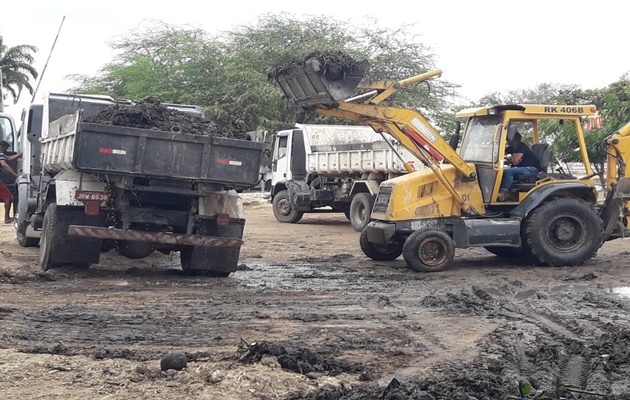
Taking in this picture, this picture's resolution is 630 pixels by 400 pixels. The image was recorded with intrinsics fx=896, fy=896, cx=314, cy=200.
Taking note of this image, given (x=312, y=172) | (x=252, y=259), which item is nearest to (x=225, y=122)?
(x=312, y=172)

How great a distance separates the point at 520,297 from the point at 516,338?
2753mm

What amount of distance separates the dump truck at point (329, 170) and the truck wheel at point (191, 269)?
25.0 ft

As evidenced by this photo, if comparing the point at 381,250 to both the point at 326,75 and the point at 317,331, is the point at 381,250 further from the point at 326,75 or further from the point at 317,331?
the point at 317,331

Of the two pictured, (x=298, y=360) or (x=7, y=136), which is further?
(x=7, y=136)

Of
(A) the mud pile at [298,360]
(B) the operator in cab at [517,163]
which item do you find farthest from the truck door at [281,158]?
(A) the mud pile at [298,360]

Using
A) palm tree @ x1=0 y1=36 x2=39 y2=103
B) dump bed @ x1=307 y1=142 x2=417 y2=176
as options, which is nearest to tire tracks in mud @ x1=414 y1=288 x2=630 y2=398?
dump bed @ x1=307 y1=142 x2=417 y2=176

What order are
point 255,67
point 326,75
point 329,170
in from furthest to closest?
point 255,67 < point 329,170 < point 326,75

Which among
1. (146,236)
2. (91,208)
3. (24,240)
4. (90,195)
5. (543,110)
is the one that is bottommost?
(24,240)

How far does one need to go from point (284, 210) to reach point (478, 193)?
420 inches

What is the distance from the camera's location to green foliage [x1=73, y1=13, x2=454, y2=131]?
35.7 m

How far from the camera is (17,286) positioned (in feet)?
33.4

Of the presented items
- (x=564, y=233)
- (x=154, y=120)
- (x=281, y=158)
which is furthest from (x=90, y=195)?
(x=281, y=158)

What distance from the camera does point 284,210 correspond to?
75.7 ft

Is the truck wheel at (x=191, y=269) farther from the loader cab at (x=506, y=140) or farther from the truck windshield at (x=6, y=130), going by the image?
the truck windshield at (x=6, y=130)
